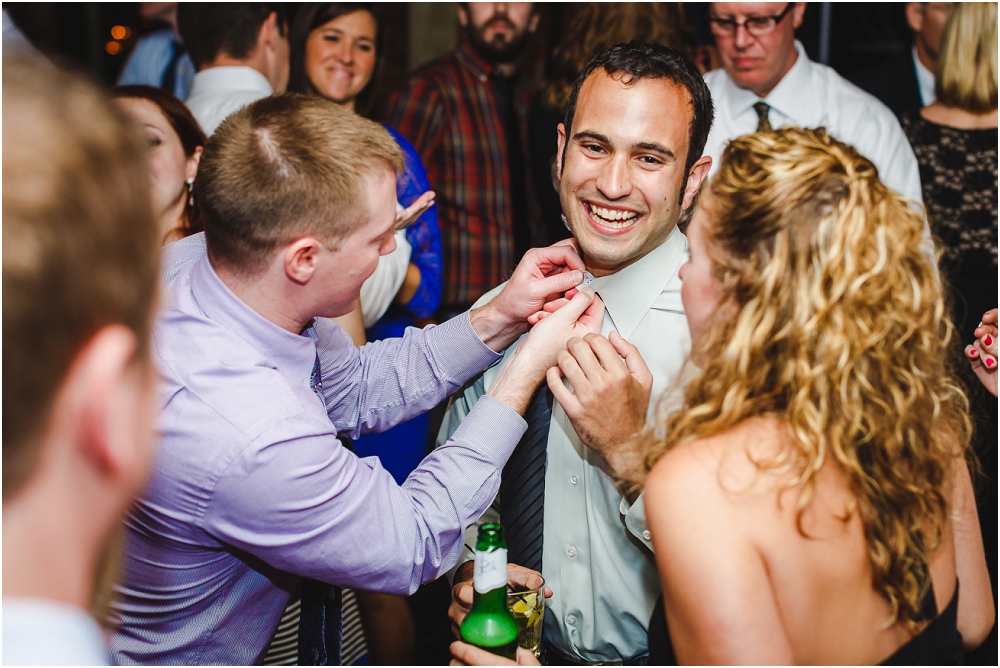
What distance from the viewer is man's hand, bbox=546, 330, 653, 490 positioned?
1.36 metres

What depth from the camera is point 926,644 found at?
1.05 metres

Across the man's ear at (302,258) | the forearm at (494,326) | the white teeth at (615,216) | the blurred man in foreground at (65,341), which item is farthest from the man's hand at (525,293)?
the blurred man in foreground at (65,341)

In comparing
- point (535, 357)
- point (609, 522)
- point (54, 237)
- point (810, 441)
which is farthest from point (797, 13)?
point (54, 237)

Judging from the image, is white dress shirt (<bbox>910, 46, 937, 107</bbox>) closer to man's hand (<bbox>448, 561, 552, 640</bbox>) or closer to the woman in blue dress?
the woman in blue dress

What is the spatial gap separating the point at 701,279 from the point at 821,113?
6.58ft

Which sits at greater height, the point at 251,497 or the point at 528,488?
the point at 251,497

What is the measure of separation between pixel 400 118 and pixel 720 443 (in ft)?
7.99

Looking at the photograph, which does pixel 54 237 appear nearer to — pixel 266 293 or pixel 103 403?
pixel 103 403

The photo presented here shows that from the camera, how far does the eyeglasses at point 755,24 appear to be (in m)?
2.71

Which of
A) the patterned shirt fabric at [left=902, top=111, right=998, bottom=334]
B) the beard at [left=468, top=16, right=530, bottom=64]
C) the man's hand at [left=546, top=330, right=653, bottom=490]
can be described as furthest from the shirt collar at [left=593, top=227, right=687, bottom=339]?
the beard at [left=468, top=16, right=530, bottom=64]

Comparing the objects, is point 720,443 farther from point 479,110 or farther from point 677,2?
point 677,2

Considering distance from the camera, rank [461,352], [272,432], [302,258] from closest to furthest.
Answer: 1. [272,432]
2. [302,258]
3. [461,352]

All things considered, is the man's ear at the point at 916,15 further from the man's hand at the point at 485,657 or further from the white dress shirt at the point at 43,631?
the white dress shirt at the point at 43,631

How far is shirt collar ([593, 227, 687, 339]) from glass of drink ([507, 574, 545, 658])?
0.53m
